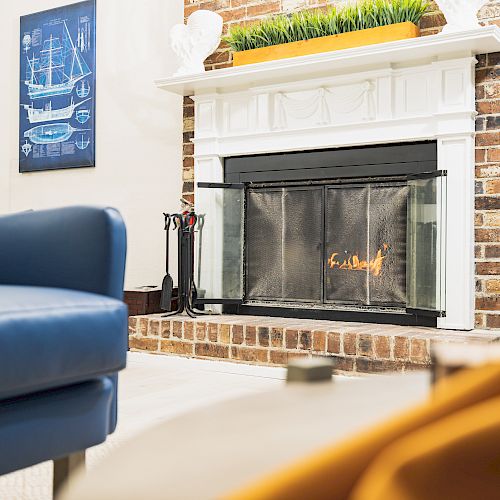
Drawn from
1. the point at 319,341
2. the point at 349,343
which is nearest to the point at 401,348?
the point at 349,343

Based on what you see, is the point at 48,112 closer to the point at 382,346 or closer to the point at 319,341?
the point at 319,341

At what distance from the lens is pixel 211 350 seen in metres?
3.38

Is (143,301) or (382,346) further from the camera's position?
(143,301)

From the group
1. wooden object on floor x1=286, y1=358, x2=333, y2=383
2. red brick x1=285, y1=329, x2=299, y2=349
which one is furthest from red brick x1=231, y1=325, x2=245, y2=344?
wooden object on floor x1=286, y1=358, x2=333, y2=383

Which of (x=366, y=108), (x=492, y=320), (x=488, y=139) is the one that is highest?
(x=366, y=108)

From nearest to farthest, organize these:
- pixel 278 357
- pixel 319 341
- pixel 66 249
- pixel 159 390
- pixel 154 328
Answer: pixel 66 249, pixel 159 390, pixel 319 341, pixel 278 357, pixel 154 328

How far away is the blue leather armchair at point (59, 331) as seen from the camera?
1144 mm

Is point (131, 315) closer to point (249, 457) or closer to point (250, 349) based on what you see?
point (250, 349)

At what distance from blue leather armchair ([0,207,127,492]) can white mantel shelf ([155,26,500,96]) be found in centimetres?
220

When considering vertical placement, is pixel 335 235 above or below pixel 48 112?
below

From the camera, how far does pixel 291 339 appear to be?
317 centimetres

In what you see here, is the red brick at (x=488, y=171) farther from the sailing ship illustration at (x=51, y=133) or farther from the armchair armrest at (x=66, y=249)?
the sailing ship illustration at (x=51, y=133)

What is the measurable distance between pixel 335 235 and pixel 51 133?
2.24m

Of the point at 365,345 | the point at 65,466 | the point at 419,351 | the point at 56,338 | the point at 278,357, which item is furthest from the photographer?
the point at 278,357
